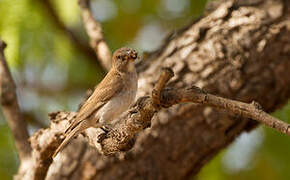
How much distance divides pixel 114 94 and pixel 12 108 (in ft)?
3.13

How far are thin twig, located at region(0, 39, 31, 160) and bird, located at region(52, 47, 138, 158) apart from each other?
62 cm

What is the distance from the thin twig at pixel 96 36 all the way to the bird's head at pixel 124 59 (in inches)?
17.7

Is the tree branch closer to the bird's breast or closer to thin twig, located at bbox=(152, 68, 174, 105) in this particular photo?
thin twig, located at bbox=(152, 68, 174, 105)

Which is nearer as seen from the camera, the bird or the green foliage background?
the bird

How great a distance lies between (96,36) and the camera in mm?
5359

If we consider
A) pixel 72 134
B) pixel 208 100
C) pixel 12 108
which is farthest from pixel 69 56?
pixel 208 100

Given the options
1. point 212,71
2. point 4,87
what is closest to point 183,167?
point 212,71

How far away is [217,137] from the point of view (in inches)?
216

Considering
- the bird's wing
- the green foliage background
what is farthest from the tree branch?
the green foliage background

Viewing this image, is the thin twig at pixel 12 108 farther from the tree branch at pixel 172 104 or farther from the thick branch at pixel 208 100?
the thick branch at pixel 208 100

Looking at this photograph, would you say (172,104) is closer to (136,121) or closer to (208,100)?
(208,100)

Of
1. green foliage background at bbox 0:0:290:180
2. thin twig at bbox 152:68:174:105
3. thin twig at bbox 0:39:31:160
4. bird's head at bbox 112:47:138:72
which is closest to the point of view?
thin twig at bbox 152:68:174:105

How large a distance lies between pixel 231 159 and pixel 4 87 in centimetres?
297

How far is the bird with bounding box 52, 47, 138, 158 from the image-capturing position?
462 cm
